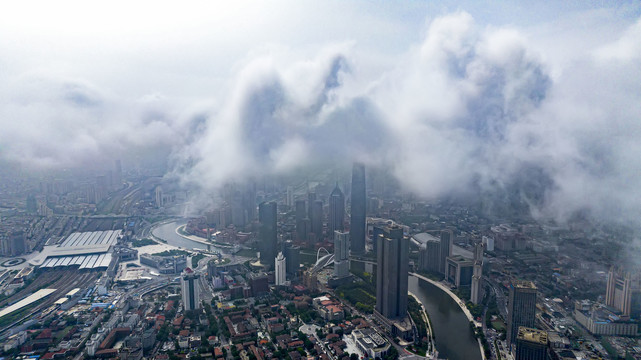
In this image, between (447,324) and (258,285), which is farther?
(258,285)

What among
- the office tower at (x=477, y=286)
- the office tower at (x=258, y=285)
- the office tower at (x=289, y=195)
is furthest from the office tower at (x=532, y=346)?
the office tower at (x=289, y=195)

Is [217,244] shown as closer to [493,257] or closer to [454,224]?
[454,224]

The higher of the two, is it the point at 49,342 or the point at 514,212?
the point at 514,212

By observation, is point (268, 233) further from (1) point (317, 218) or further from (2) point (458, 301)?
(2) point (458, 301)

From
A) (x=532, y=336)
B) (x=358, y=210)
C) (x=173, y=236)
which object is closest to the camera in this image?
(x=532, y=336)

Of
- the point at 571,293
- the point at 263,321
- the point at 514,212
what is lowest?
the point at 263,321

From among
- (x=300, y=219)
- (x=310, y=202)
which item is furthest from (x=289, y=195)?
(x=300, y=219)

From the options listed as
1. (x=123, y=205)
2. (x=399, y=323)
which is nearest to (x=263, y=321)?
(x=399, y=323)

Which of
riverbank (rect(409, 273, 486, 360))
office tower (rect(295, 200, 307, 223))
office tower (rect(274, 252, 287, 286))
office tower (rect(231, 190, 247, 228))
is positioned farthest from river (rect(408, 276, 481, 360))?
office tower (rect(231, 190, 247, 228))
